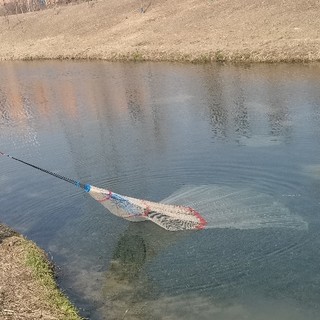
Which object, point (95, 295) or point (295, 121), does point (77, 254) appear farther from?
point (295, 121)

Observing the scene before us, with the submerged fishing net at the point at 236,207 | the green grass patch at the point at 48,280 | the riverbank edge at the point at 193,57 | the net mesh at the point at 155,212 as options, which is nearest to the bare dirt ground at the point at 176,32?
the riverbank edge at the point at 193,57

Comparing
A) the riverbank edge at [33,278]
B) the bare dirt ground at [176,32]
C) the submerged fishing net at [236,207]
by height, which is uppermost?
the bare dirt ground at [176,32]

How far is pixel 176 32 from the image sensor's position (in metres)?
62.5

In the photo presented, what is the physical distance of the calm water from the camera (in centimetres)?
1273

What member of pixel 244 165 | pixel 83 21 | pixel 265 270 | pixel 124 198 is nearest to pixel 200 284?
pixel 265 270

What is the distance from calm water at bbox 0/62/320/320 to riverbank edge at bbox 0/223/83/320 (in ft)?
1.99

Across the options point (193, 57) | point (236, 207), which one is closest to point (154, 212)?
point (236, 207)

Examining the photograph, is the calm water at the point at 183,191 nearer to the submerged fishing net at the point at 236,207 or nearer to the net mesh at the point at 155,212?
the submerged fishing net at the point at 236,207

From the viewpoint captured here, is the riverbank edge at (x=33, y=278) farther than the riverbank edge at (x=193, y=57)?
No

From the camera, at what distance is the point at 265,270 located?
13.4 meters

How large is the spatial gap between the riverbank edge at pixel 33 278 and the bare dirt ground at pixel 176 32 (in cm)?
3576

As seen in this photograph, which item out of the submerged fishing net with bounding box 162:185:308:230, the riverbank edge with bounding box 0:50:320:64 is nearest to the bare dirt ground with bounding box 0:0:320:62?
the riverbank edge with bounding box 0:50:320:64

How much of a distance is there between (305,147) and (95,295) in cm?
1378

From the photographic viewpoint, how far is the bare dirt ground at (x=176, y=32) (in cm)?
4897
